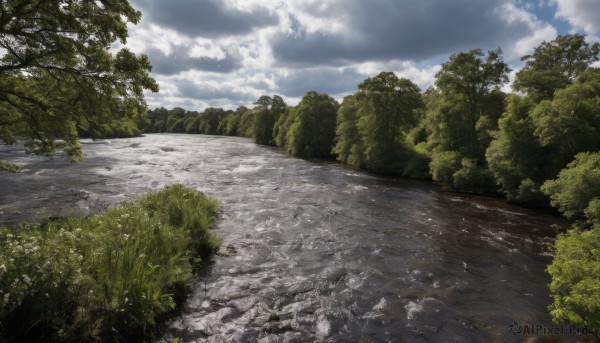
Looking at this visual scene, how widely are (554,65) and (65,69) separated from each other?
43.9 meters

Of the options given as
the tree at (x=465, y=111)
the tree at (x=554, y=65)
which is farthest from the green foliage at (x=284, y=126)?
the tree at (x=554, y=65)

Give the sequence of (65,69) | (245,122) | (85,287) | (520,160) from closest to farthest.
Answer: (85,287) < (65,69) < (520,160) < (245,122)

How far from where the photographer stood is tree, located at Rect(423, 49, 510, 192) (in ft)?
115

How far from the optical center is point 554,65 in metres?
37.4

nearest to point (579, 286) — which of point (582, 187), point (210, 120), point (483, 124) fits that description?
point (582, 187)

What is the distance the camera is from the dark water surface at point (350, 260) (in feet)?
32.9

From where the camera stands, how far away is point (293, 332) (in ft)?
31.2

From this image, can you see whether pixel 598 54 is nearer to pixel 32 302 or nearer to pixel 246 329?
pixel 246 329

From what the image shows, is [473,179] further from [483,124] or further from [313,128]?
[313,128]

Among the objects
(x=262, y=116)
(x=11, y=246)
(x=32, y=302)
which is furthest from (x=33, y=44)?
(x=262, y=116)

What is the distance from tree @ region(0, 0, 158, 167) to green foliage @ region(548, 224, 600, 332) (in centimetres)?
1277

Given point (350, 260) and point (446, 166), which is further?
point (446, 166)

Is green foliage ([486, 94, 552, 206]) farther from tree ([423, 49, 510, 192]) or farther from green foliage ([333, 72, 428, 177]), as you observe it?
green foliage ([333, 72, 428, 177])

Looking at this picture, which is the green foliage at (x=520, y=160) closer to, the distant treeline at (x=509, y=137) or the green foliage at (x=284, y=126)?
the distant treeline at (x=509, y=137)
